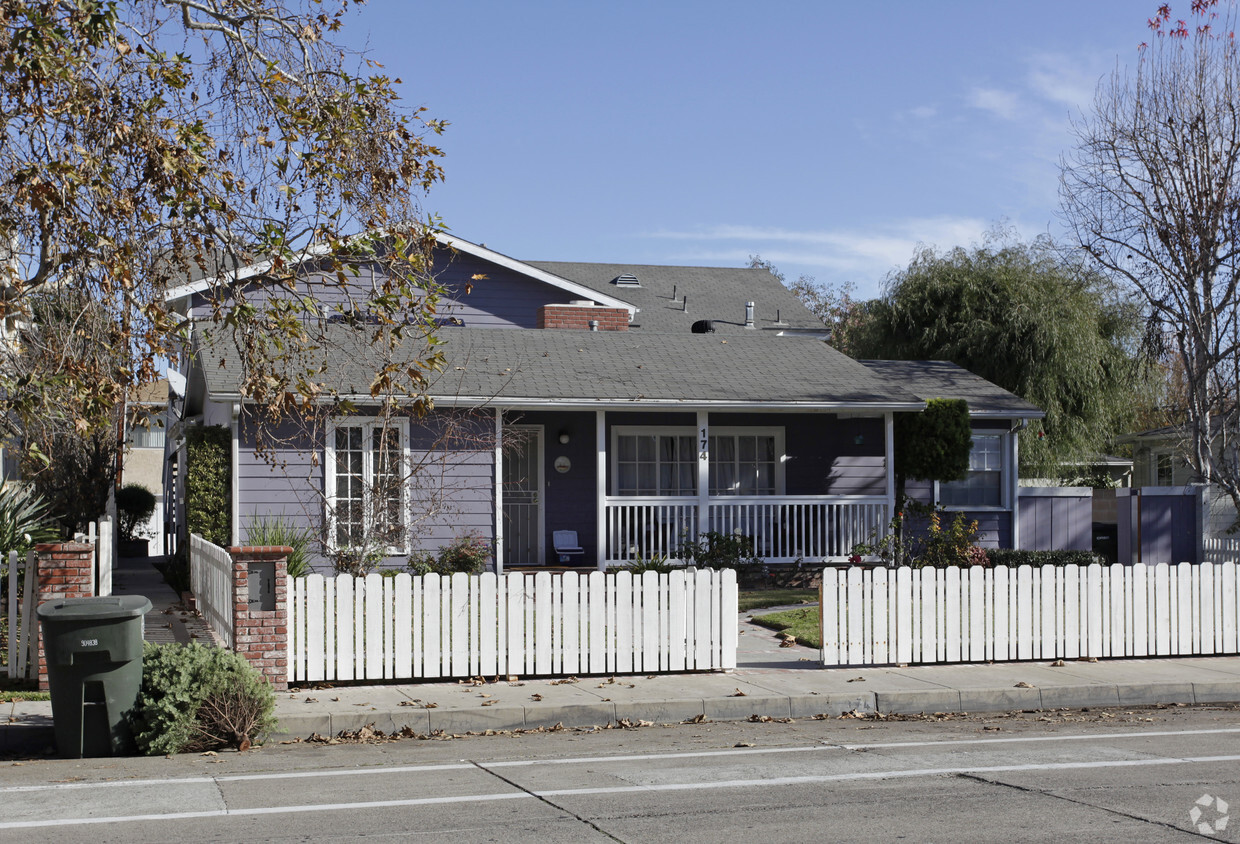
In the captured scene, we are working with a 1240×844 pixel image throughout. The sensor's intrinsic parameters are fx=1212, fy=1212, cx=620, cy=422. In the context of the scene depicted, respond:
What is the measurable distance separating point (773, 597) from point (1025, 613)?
536 centimetres

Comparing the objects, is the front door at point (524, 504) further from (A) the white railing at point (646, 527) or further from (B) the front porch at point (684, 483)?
(A) the white railing at point (646, 527)

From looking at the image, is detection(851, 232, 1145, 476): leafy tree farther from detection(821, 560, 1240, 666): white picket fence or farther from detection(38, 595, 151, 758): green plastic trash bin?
detection(38, 595, 151, 758): green plastic trash bin

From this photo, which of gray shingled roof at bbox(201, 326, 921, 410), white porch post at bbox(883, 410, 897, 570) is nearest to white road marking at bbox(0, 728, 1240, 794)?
gray shingled roof at bbox(201, 326, 921, 410)

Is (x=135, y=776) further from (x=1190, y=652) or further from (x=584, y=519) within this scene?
(x=584, y=519)

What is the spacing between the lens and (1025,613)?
471 inches

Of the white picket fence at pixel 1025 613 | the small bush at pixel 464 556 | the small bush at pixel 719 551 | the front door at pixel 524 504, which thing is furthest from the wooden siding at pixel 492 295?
the white picket fence at pixel 1025 613

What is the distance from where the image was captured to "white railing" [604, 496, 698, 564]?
17953mm

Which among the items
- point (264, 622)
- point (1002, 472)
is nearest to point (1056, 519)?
point (1002, 472)

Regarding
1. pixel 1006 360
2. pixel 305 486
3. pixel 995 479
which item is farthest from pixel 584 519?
pixel 1006 360

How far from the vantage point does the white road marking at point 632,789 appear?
6375mm

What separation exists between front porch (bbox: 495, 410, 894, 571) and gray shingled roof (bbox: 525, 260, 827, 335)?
819 cm

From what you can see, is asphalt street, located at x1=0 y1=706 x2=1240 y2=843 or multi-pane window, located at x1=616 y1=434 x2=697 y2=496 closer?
asphalt street, located at x1=0 y1=706 x2=1240 y2=843

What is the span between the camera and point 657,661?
1116 centimetres

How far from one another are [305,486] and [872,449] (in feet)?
30.4
